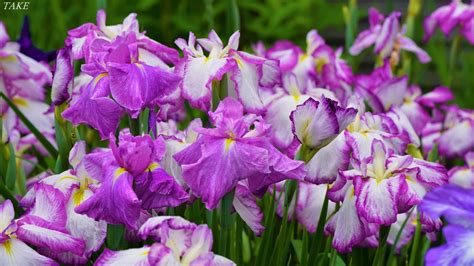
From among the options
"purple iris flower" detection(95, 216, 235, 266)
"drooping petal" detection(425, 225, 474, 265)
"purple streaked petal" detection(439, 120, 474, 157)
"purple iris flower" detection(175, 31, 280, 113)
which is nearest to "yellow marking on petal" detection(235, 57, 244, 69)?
"purple iris flower" detection(175, 31, 280, 113)

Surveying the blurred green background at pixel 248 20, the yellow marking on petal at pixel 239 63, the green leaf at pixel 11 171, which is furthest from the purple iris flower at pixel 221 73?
the blurred green background at pixel 248 20

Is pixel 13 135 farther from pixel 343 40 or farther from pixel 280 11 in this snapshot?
pixel 343 40

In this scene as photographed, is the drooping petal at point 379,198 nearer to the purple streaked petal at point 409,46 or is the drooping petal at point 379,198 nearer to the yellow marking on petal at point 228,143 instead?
the yellow marking on petal at point 228,143

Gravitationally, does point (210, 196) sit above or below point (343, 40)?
above

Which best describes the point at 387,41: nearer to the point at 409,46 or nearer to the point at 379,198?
the point at 409,46

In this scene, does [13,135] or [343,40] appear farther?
[343,40]

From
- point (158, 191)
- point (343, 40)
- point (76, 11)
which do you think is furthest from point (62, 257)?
point (343, 40)
